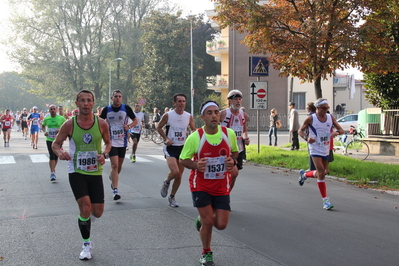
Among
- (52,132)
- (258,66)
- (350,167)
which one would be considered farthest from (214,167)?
(258,66)

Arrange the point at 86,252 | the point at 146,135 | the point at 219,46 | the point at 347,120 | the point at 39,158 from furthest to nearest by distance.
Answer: the point at 219,46 < the point at 347,120 < the point at 146,135 < the point at 39,158 < the point at 86,252

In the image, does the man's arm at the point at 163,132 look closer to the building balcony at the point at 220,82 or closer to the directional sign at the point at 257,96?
the directional sign at the point at 257,96

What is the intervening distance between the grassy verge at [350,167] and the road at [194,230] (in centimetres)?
83

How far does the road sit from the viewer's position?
506 centimetres

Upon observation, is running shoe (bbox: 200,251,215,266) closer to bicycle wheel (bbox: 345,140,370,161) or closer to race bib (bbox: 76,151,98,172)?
race bib (bbox: 76,151,98,172)

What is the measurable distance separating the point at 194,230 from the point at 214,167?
5.96 ft

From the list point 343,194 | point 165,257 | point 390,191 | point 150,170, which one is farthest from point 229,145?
point 150,170

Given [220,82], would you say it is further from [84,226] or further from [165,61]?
[84,226]

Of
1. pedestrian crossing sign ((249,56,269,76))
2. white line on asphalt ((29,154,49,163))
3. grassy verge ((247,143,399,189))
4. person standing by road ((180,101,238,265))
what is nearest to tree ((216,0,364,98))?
pedestrian crossing sign ((249,56,269,76))

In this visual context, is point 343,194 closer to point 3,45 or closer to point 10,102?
point 3,45

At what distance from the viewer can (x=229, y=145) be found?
4.80m

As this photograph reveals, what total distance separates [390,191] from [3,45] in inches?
1844

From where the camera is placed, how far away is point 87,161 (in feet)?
17.0

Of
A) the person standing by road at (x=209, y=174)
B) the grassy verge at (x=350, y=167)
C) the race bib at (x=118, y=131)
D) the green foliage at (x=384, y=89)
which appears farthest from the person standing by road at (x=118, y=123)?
the green foliage at (x=384, y=89)
